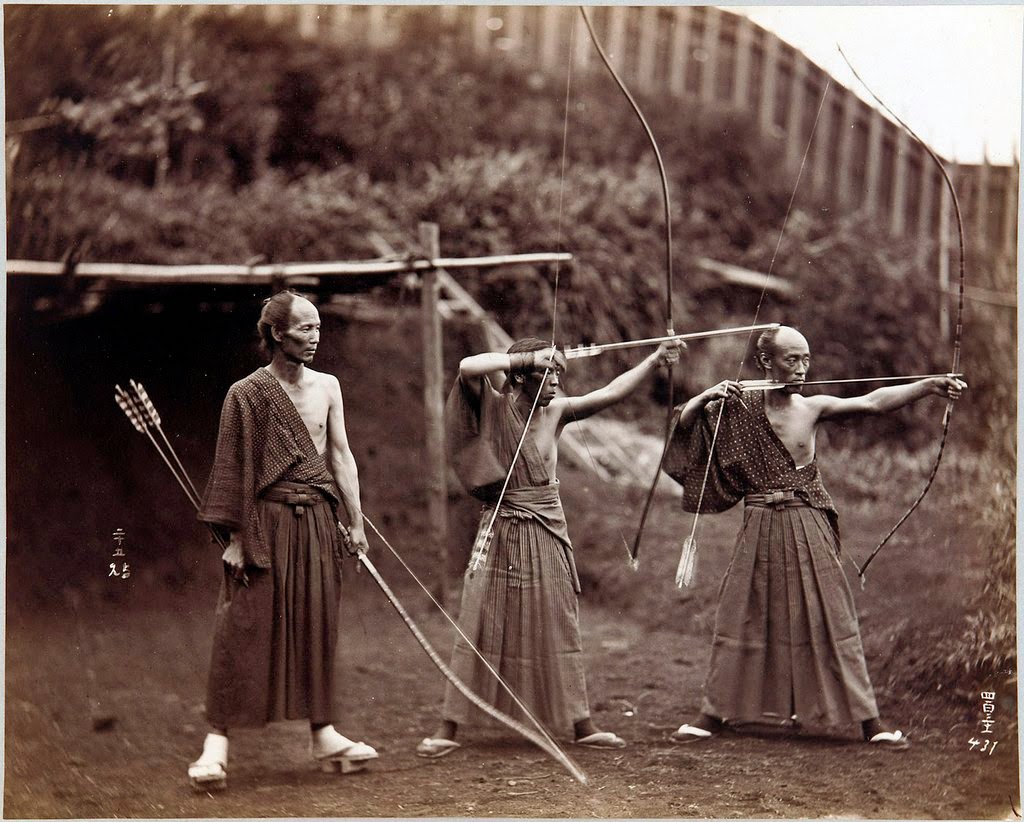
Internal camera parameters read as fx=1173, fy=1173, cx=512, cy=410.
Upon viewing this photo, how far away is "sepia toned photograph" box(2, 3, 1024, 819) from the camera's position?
370 cm

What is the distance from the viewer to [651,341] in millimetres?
3879

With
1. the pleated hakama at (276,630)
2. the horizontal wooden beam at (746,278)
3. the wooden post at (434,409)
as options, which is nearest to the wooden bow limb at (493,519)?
the wooden post at (434,409)

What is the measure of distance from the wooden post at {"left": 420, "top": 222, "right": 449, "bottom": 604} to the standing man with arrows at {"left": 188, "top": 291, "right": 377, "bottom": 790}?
0.32 meters

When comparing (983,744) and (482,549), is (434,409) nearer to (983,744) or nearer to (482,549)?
(482,549)

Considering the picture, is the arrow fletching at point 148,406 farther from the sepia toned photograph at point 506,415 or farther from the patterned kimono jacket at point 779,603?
the patterned kimono jacket at point 779,603

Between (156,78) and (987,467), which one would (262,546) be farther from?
(987,467)

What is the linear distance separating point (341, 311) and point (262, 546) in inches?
32.3

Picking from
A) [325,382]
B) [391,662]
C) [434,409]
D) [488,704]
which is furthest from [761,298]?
[391,662]

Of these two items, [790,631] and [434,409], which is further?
[434,409]

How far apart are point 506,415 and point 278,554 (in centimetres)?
83

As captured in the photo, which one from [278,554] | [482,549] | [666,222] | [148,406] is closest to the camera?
[278,554]

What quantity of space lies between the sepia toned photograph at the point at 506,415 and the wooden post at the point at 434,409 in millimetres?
14

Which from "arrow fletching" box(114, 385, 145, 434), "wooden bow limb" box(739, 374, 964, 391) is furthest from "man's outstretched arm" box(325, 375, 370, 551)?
"wooden bow limb" box(739, 374, 964, 391)

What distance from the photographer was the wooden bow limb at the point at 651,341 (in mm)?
3848
